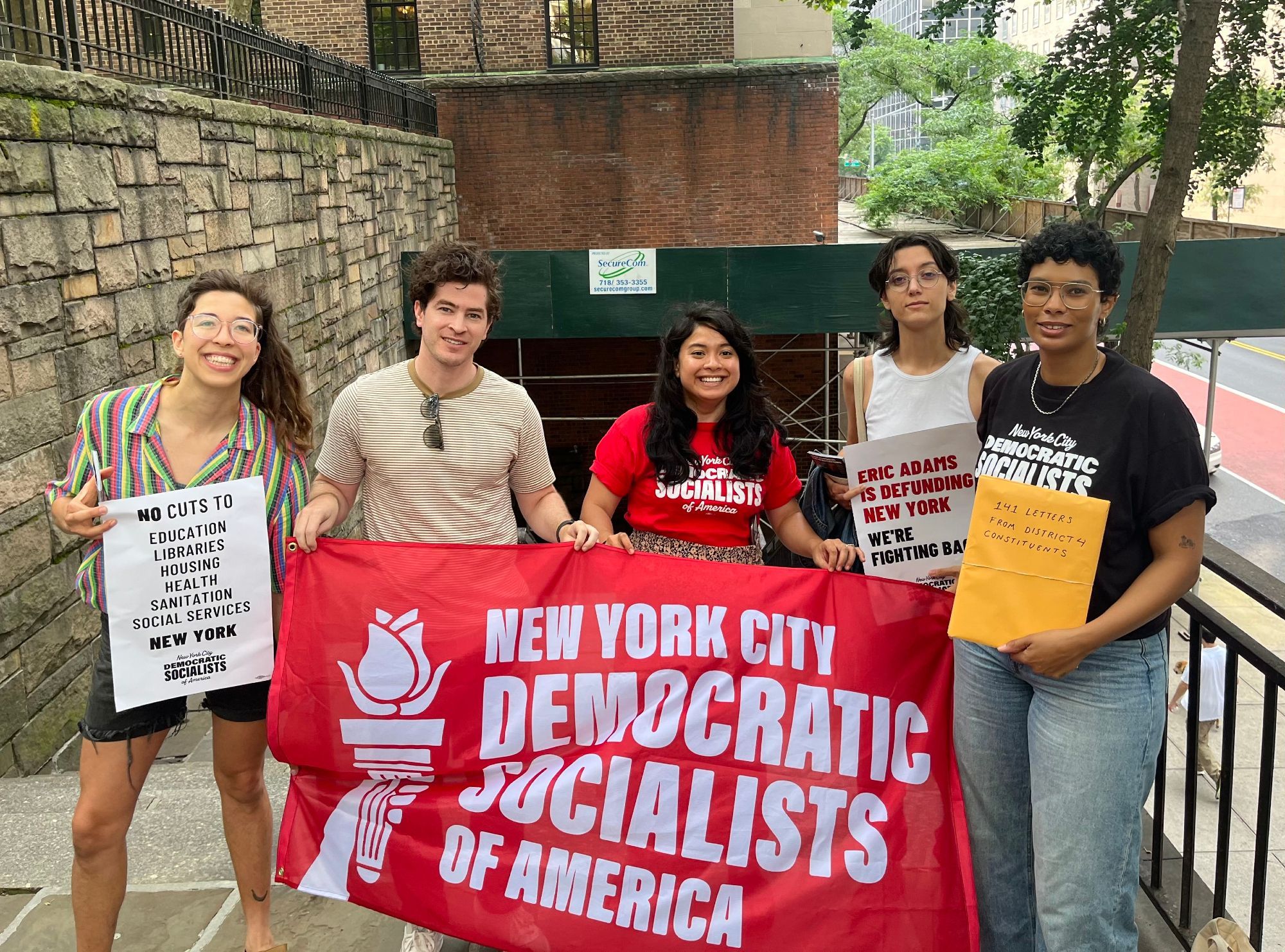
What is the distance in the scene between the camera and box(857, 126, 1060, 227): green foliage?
1187 inches

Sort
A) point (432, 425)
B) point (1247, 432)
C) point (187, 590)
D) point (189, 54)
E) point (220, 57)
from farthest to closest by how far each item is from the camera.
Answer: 1. point (1247, 432)
2. point (220, 57)
3. point (189, 54)
4. point (432, 425)
5. point (187, 590)

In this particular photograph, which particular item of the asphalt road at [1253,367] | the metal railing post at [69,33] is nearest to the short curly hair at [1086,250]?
the metal railing post at [69,33]

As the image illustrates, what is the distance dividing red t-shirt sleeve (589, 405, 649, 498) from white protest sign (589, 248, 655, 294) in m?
10.0

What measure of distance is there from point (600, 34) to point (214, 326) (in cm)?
1694

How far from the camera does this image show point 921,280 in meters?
3.49

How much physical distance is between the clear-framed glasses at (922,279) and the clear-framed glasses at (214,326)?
1.97 meters

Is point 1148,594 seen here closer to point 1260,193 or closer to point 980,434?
point 980,434

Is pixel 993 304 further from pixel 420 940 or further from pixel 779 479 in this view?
pixel 420 940

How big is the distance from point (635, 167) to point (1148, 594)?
16346mm

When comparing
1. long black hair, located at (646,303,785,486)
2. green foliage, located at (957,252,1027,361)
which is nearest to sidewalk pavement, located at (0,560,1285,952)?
long black hair, located at (646,303,785,486)

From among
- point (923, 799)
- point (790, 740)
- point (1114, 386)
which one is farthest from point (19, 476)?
point (1114, 386)

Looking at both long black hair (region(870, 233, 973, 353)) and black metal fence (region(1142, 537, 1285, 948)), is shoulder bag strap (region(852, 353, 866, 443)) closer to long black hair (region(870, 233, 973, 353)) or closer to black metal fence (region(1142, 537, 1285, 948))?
long black hair (region(870, 233, 973, 353))

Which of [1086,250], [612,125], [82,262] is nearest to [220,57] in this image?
[82,262]

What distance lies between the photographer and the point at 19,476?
4840 mm
